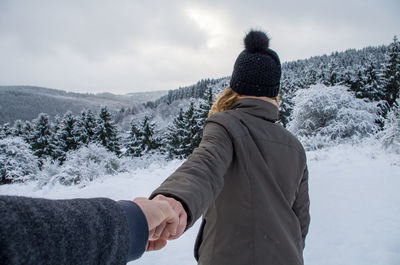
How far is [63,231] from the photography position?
19.2 inches

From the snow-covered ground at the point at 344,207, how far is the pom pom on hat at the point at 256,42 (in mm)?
3242

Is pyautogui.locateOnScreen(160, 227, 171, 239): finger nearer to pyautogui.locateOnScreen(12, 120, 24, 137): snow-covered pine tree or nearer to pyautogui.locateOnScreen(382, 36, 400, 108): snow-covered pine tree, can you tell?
A: pyautogui.locateOnScreen(382, 36, 400, 108): snow-covered pine tree

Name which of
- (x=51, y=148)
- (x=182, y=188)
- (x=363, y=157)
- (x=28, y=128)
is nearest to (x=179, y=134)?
(x=51, y=148)

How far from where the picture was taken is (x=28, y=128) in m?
33.0

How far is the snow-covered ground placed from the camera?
3.27 metres

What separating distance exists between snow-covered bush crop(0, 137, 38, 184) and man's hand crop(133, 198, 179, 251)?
19.4 meters

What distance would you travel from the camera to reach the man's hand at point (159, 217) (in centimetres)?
74

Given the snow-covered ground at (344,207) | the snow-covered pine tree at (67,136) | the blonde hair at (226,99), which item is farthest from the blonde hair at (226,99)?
the snow-covered pine tree at (67,136)

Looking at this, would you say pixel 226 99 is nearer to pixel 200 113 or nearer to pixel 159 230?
pixel 159 230

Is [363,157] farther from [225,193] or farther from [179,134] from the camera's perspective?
[179,134]

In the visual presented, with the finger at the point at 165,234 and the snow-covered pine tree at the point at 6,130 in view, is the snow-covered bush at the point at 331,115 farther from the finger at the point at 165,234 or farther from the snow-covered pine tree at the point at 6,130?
the snow-covered pine tree at the point at 6,130

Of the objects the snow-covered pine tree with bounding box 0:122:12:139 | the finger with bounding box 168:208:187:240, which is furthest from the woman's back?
the snow-covered pine tree with bounding box 0:122:12:139

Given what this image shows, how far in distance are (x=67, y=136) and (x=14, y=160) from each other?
1213cm

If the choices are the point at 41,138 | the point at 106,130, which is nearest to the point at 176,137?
the point at 106,130
